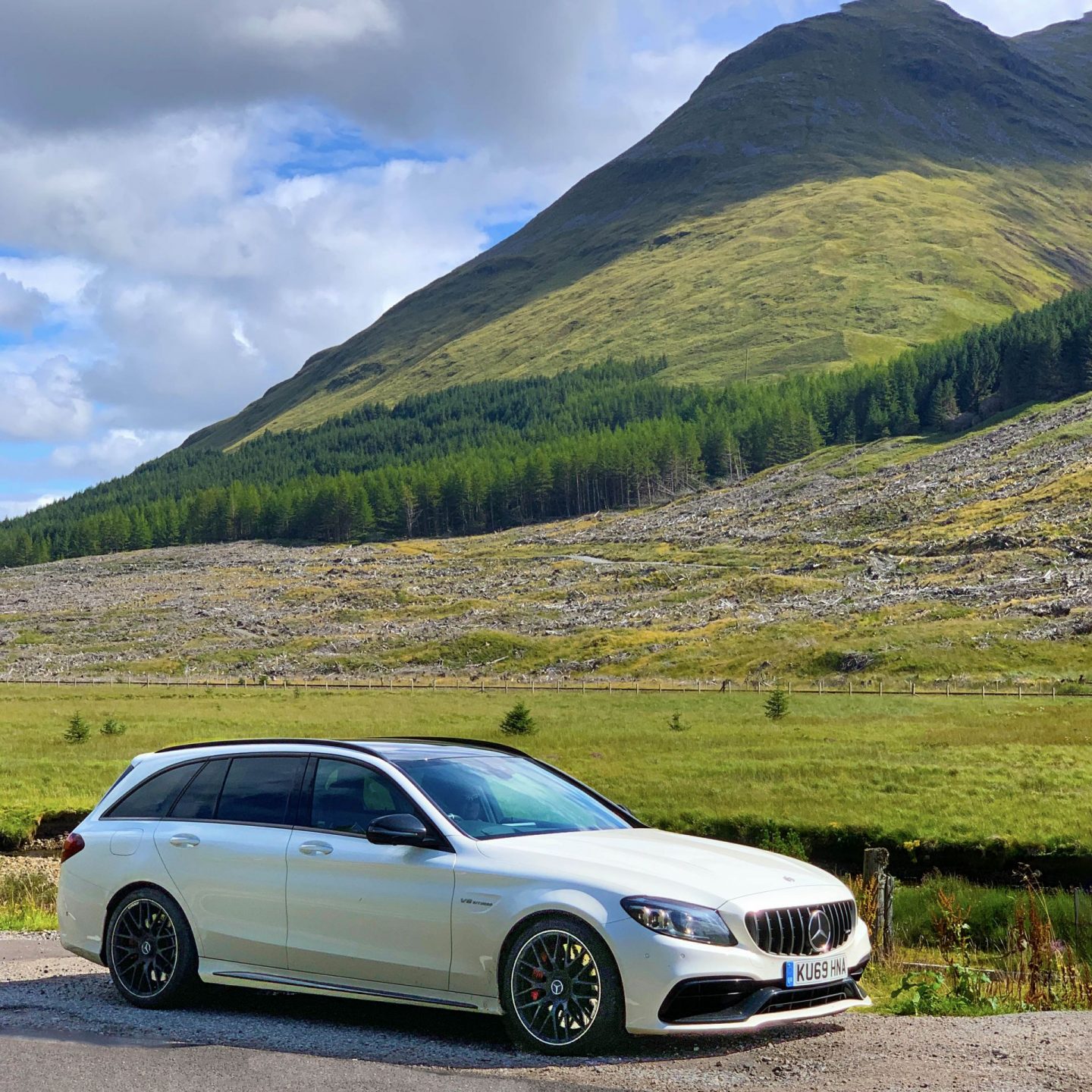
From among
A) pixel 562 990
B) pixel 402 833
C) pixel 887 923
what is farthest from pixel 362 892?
pixel 887 923

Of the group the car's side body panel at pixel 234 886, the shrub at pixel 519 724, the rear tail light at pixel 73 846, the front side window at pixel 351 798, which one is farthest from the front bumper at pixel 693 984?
the shrub at pixel 519 724

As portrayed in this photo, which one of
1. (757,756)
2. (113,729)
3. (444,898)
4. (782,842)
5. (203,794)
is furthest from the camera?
(113,729)

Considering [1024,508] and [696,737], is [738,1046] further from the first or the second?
[1024,508]

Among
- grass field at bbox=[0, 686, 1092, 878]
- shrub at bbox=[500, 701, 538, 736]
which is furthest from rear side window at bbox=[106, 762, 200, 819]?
shrub at bbox=[500, 701, 538, 736]

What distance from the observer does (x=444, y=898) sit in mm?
10055

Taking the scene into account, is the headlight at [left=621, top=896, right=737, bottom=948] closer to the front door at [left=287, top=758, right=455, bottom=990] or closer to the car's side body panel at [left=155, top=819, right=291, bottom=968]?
the front door at [left=287, top=758, right=455, bottom=990]

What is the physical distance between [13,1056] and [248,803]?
2.99 meters

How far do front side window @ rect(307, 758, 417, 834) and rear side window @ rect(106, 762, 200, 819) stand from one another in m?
1.68

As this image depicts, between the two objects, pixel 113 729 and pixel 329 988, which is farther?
pixel 113 729

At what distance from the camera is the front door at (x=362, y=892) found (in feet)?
33.2

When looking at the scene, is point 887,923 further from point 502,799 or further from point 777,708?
point 777,708

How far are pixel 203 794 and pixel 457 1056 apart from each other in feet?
13.2

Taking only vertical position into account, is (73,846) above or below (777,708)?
above

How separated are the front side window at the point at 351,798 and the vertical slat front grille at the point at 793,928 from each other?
3066mm
